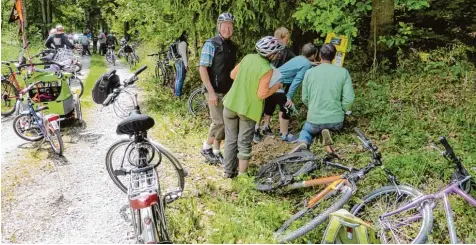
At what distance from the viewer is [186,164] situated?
6.40m

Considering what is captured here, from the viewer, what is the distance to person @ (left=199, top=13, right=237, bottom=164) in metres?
5.60

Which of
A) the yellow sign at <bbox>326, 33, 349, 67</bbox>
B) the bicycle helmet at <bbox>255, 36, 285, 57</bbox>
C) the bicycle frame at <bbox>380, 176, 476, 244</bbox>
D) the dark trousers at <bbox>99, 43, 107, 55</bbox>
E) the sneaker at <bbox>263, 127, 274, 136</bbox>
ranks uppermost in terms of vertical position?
the bicycle helmet at <bbox>255, 36, 285, 57</bbox>

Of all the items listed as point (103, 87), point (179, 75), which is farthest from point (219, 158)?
point (179, 75)

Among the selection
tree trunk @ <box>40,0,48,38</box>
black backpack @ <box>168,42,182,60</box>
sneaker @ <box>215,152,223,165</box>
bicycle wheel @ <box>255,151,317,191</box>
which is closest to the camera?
bicycle wheel @ <box>255,151,317,191</box>

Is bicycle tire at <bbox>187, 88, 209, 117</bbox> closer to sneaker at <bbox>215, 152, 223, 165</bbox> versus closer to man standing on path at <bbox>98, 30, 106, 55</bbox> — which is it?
sneaker at <bbox>215, 152, 223, 165</bbox>

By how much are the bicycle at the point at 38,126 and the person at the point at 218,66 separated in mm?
2712

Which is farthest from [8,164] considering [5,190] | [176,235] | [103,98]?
[176,235]

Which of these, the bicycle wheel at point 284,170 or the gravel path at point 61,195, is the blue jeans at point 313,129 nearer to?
the bicycle wheel at point 284,170

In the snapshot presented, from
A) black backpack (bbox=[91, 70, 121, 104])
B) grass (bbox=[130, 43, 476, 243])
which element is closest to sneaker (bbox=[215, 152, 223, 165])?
grass (bbox=[130, 43, 476, 243])

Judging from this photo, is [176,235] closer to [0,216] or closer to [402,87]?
[0,216]

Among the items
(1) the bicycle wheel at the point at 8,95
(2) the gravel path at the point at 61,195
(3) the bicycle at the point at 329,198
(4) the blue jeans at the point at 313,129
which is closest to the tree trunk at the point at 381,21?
(4) the blue jeans at the point at 313,129

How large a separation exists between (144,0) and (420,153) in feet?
30.1

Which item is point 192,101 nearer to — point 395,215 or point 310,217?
point 310,217

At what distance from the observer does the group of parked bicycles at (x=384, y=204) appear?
3902mm
